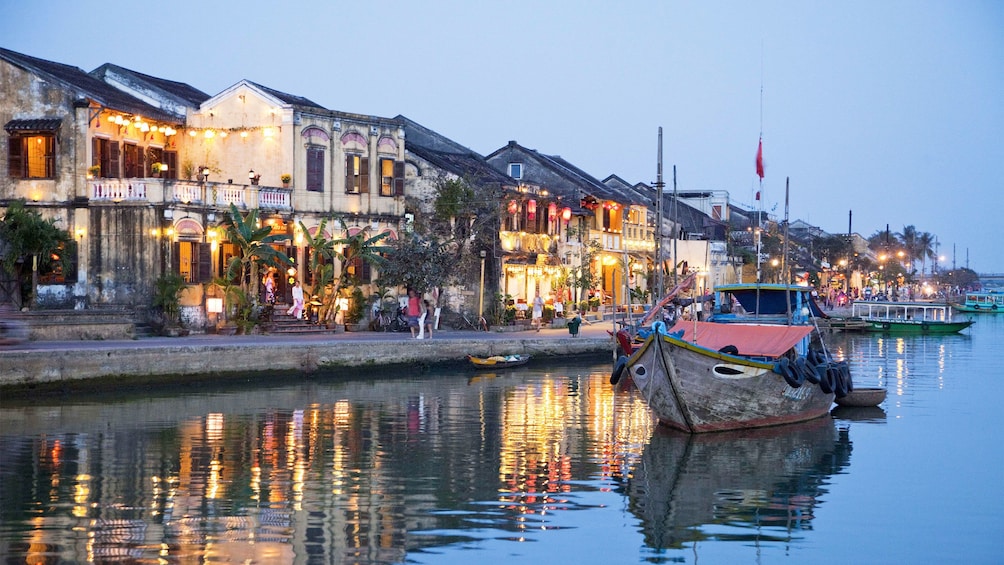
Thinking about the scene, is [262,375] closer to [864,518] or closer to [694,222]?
[864,518]

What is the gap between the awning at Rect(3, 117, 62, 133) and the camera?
3991 cm

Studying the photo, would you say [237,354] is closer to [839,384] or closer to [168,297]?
[168,297]

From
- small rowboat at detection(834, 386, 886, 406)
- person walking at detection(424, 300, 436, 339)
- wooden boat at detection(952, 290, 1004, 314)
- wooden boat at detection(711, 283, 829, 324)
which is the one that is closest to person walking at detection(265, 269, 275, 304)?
person walking at detection(424, 300, 436, 339)

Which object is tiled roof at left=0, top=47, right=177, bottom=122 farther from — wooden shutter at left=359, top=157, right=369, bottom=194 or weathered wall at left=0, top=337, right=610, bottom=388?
weathered wall at left=0, top=337, right=610, bottom=388

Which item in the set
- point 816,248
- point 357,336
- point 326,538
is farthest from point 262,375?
point 816,248

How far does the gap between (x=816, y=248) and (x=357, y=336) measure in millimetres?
84397

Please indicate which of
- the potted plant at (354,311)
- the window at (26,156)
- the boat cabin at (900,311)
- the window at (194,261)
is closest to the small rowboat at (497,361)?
the potted plant at (354,311)

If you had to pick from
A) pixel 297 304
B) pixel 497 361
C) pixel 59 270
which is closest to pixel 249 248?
pixel 297 304

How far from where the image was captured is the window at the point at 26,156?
4053cm

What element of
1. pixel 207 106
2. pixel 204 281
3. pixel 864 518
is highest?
pixel 207 106

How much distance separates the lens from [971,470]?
77.6ft

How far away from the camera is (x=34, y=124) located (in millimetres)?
40000

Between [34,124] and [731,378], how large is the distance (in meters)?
25.3

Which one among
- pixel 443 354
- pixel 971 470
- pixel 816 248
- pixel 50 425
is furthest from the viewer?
pixel 816 248
